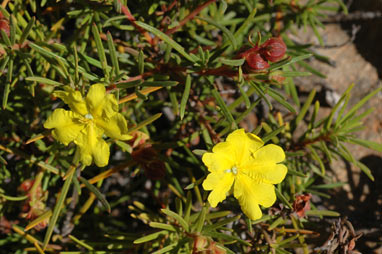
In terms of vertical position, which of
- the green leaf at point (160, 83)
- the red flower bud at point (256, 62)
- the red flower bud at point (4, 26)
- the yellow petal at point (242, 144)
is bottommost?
the yellow petal at point (242, 144)

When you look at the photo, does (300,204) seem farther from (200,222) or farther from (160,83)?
(160,83)

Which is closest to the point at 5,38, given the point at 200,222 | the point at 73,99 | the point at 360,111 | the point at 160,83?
the point at 73,99

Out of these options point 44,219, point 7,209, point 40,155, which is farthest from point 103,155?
point 7,209

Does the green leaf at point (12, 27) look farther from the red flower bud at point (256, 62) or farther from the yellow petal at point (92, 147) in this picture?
the red flower bud at point (256, 62)

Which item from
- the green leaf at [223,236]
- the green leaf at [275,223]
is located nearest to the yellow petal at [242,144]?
the green leaf at [223,236]

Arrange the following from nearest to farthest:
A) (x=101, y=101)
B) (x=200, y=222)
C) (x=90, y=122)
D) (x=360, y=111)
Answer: (x=101, y=101) → (x=90, y=122) → (x=200, y=222) → (x=360, y=111)

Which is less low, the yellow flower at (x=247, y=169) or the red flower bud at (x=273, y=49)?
the red flower bud at (x=273, y=49)

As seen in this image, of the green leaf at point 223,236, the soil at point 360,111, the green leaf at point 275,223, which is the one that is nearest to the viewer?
the green leaf at point 223,236
